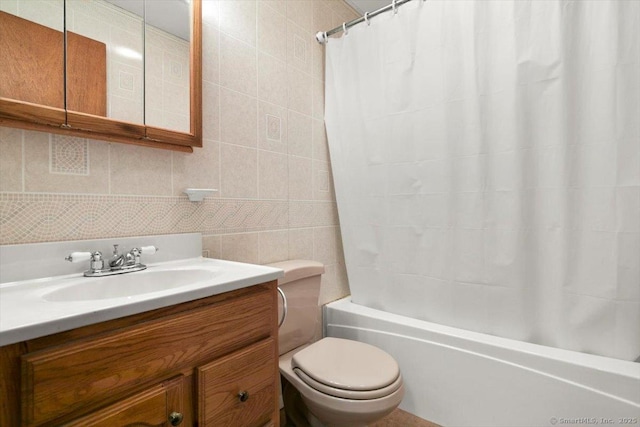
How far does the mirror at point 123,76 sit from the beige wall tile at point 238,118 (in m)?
0.15

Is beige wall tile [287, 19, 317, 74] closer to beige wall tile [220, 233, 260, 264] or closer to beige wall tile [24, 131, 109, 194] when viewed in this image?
beige wall tile [220, 233, 260, 264]

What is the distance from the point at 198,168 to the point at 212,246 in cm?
32

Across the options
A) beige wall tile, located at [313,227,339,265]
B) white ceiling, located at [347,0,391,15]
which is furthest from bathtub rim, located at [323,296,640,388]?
white ceiling, located at [347,0,391,15]

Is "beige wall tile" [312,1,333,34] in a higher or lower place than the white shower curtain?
higher

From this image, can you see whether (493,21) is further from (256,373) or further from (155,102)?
(256,373)

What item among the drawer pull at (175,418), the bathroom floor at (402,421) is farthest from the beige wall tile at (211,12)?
the bathroom floor at (402,421)

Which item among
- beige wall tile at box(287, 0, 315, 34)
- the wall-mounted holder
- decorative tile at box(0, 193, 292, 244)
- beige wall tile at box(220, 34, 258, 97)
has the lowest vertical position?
decorative tile at box(0, 193, 292, 244)

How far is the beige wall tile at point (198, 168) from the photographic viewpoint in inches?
47.6

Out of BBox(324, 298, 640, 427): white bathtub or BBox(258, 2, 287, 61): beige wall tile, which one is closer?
BBox(324, 298, 640, 427): white bathtub

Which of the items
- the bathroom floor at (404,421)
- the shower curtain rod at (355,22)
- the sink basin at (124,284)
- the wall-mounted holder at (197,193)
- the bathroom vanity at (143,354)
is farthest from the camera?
the shower curtain rod at (355,22)

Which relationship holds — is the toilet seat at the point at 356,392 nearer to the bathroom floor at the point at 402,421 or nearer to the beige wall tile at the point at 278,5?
the bathroom floor at the point at 402,421

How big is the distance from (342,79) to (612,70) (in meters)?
1.19

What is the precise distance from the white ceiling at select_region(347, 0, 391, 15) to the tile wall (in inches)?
2.6

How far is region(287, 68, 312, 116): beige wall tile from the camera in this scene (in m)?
1.72
